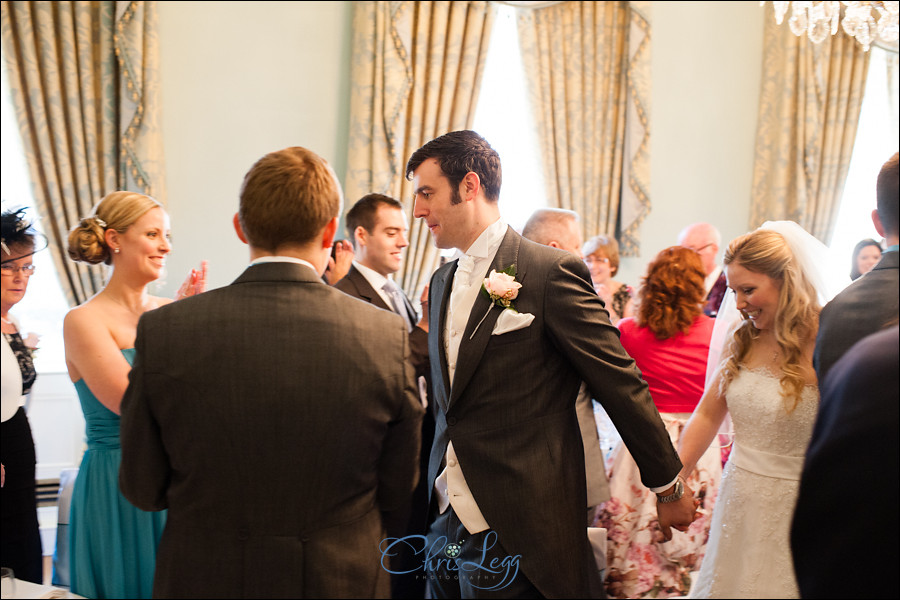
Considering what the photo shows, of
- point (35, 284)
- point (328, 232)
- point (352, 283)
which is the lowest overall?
point (35, 284)

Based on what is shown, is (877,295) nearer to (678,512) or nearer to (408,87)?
(678,512)

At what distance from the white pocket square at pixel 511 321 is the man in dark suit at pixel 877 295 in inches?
30.8

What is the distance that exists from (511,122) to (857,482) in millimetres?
5177

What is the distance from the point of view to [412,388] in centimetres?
152

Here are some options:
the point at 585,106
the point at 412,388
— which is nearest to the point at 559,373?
the point at 412,388

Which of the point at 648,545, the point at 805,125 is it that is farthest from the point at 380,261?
the point at 805,125

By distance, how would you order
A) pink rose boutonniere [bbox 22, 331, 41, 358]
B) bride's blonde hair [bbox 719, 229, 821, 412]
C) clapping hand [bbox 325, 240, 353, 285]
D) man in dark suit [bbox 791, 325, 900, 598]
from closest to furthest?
man in dark suit [bbox 791, 325, 900, 598]
bride's blonde hair [bbox 719, 229, 821, 412]
pink rose boutonniere [bbox 22, 331, 41, 358]
clapping hand [bbox 325, 240, 353, 285]

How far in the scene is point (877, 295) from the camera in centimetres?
120

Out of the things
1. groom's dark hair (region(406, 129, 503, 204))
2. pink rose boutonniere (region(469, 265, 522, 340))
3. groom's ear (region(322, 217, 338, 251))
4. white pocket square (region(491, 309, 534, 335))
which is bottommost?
white pocket square (region(491, 309, 534, 335))

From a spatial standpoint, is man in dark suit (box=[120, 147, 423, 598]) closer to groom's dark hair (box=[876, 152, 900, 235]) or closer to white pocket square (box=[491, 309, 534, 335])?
white pocket square (box=[491, 309, 534, 335])

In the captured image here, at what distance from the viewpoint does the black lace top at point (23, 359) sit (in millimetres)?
2219

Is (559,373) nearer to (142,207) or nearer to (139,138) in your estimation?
(142,207)

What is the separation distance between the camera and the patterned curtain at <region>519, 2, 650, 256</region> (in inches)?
229

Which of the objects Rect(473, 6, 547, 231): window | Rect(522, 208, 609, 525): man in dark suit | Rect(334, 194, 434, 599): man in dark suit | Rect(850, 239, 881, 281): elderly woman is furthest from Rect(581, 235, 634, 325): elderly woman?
Rect(850, 239, 881, 281): elderly woman
